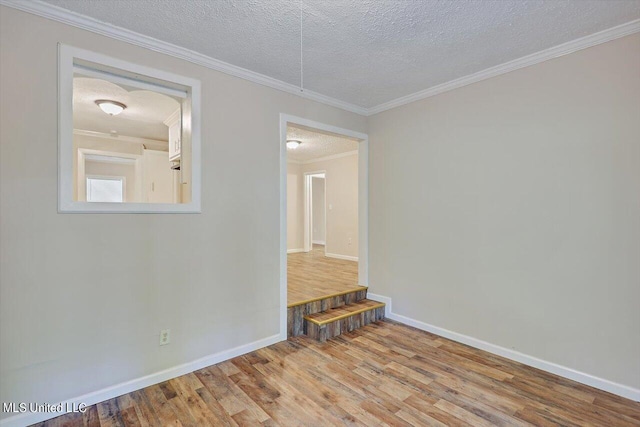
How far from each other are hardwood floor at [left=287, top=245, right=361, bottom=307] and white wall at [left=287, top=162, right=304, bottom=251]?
0.99 m

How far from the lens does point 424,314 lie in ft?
11.4

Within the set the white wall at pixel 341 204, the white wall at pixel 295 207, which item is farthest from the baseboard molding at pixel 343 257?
the white wall at pixel 295 207

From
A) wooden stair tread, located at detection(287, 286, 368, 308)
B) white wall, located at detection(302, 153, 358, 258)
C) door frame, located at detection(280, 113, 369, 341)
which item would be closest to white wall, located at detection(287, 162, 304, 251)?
white wall, located at detection(302, 153, 358, 258)

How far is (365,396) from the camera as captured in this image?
223 cm

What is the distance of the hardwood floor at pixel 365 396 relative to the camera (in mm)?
1981

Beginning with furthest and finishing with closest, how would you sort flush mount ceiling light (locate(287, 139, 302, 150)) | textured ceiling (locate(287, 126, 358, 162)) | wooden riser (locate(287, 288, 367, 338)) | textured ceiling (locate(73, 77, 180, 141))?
1. flush mount ceiling light (locate(287, 139, 302, 150))
2. textured ceiling (locate(287, 126, 358, 162))
3. wooden riser (locate(287, 288, 367, 338))
4. textured ceiling (locate(73, 77, 180, 141))

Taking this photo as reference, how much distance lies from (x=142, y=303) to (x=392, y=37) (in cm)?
276

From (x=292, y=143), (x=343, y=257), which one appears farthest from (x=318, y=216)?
(x=292, y=143)

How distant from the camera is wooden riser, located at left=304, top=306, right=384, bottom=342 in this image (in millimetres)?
3180

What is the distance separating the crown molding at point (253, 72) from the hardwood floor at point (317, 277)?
2258 millimetres

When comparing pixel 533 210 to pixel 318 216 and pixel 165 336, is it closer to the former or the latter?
pixel 165 336

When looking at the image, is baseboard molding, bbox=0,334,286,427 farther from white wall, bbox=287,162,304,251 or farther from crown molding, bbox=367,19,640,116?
white wall, bbox=287,162,304,251

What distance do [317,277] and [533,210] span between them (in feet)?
9.69

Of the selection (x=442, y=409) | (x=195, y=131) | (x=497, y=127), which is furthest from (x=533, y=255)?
(x=195, y=131)
